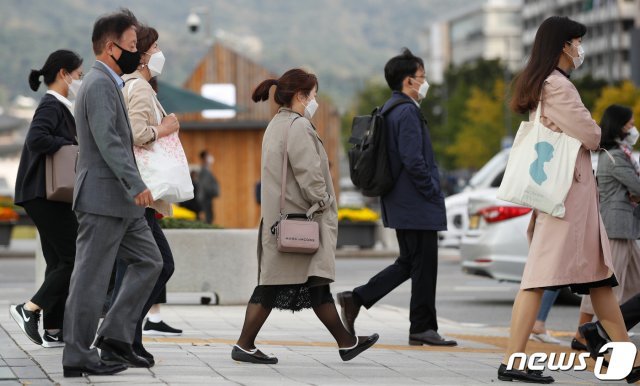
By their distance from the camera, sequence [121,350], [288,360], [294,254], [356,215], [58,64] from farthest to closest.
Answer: [356,215]
[58,64]
[288,360]
[294,254]
[121,350]

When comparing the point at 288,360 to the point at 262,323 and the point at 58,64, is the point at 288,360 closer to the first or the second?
the point at 262,323

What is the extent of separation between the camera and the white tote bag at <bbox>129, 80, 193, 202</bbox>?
8133mm

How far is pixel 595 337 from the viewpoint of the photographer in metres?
8.30

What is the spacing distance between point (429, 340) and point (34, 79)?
3218 mm

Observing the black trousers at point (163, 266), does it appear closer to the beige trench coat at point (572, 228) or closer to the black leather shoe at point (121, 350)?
the black leather shoe at point (121, 350)

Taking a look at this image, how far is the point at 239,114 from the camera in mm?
37906

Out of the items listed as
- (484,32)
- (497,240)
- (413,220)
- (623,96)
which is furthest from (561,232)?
(484,32)

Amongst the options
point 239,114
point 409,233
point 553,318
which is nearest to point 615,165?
Answer: point 409,233

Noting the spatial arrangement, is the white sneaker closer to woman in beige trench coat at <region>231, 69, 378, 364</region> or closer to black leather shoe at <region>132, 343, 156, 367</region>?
woman in beige trench coat at <region>231, 69, 378, 364</region>

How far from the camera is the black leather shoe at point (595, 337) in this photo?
8.26m

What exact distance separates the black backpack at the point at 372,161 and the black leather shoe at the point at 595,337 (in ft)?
7.33

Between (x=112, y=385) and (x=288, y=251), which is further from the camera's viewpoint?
(x=288, y=251)

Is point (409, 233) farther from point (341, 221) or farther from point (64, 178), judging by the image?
point (341, 221)

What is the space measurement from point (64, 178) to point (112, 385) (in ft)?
7.13
